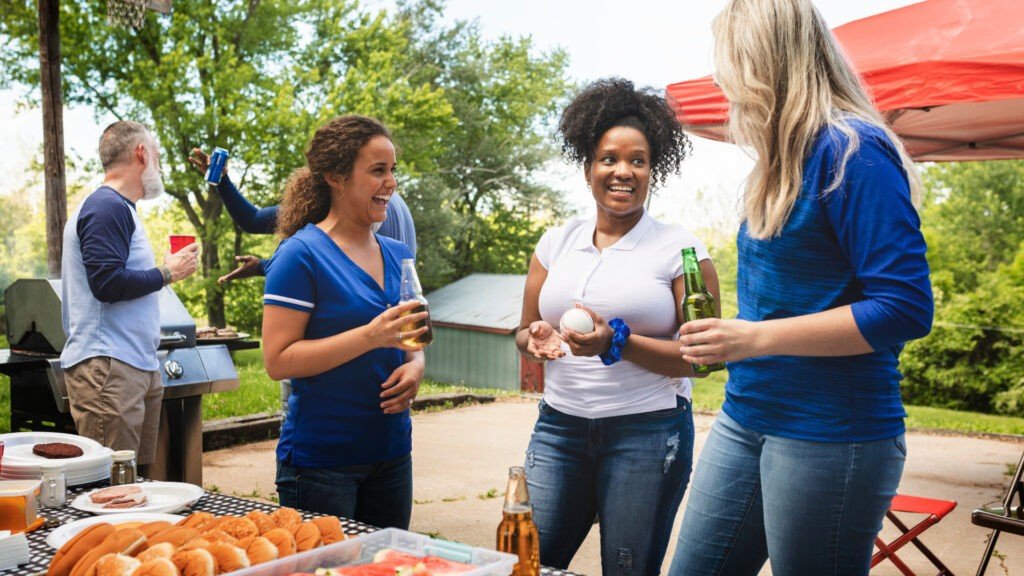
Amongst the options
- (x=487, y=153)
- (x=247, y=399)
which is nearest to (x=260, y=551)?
(x=247, y=399)

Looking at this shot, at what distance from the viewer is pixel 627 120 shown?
7.72 feet

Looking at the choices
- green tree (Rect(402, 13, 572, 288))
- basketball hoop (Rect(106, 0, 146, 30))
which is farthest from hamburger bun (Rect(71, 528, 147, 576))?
green tree (Rect(402, 13, 572, 288))

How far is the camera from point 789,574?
1.69 meters

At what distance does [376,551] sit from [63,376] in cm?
320

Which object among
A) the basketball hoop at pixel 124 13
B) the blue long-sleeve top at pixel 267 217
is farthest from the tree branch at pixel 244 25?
the blue long-sleeve top at pixel 267 217

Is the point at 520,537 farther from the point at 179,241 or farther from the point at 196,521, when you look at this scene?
the point at 179,241

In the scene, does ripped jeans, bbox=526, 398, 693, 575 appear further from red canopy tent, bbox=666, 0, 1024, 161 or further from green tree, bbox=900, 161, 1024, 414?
green tree, bbox=900, 161, 1024, 414

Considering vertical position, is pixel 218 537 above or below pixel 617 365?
below

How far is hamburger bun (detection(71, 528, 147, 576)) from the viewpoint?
129 cm

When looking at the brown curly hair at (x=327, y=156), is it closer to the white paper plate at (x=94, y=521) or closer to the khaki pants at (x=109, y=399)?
the white paper plate at (x=94, y=521)

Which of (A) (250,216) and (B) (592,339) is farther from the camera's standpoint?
(A) (250,216)

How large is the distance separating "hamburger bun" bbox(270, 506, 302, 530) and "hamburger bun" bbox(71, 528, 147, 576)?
0.74 ft

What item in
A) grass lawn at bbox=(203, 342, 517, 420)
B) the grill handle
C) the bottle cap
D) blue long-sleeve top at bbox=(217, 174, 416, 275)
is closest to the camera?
the bottle cap

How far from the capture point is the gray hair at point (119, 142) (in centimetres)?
336
